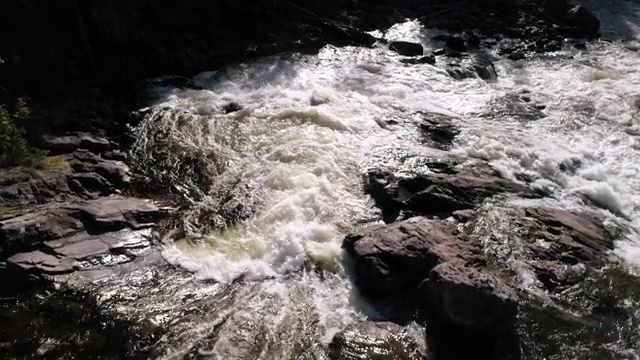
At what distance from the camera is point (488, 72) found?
17266 millimetres

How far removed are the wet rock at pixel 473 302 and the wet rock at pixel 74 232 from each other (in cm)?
495

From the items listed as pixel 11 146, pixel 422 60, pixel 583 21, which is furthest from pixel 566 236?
pixel 583 21

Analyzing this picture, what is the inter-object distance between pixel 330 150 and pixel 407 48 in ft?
25.6

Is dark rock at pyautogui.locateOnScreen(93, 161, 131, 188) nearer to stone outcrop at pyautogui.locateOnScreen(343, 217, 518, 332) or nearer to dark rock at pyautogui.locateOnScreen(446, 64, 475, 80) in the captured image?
stone outcrop at pyautogui.locateOnScreen(343, 217, 518, 332)

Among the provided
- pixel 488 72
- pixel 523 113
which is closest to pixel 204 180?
pixel 523 113

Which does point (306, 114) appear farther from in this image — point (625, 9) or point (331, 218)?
point (625, 9)

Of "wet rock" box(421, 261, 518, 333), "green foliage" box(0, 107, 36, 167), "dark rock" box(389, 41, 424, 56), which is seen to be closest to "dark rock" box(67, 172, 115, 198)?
"green foliage" box(0, 107, 36, 167)

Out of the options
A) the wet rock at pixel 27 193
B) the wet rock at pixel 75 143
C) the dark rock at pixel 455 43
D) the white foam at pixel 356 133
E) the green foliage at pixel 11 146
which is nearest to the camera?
the wet rock at pixel 27 193

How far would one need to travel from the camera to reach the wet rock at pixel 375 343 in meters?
7.33

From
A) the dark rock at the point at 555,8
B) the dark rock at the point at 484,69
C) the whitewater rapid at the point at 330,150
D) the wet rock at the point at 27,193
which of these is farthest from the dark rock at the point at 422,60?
the wet rock at the point at 27,193

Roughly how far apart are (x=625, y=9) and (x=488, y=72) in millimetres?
13012

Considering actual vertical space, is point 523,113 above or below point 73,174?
below

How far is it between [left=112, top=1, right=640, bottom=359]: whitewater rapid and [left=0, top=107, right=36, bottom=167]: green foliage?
226 centimetres

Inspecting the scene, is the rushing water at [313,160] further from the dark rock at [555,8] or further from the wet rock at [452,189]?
the dark rock at [555,8]
